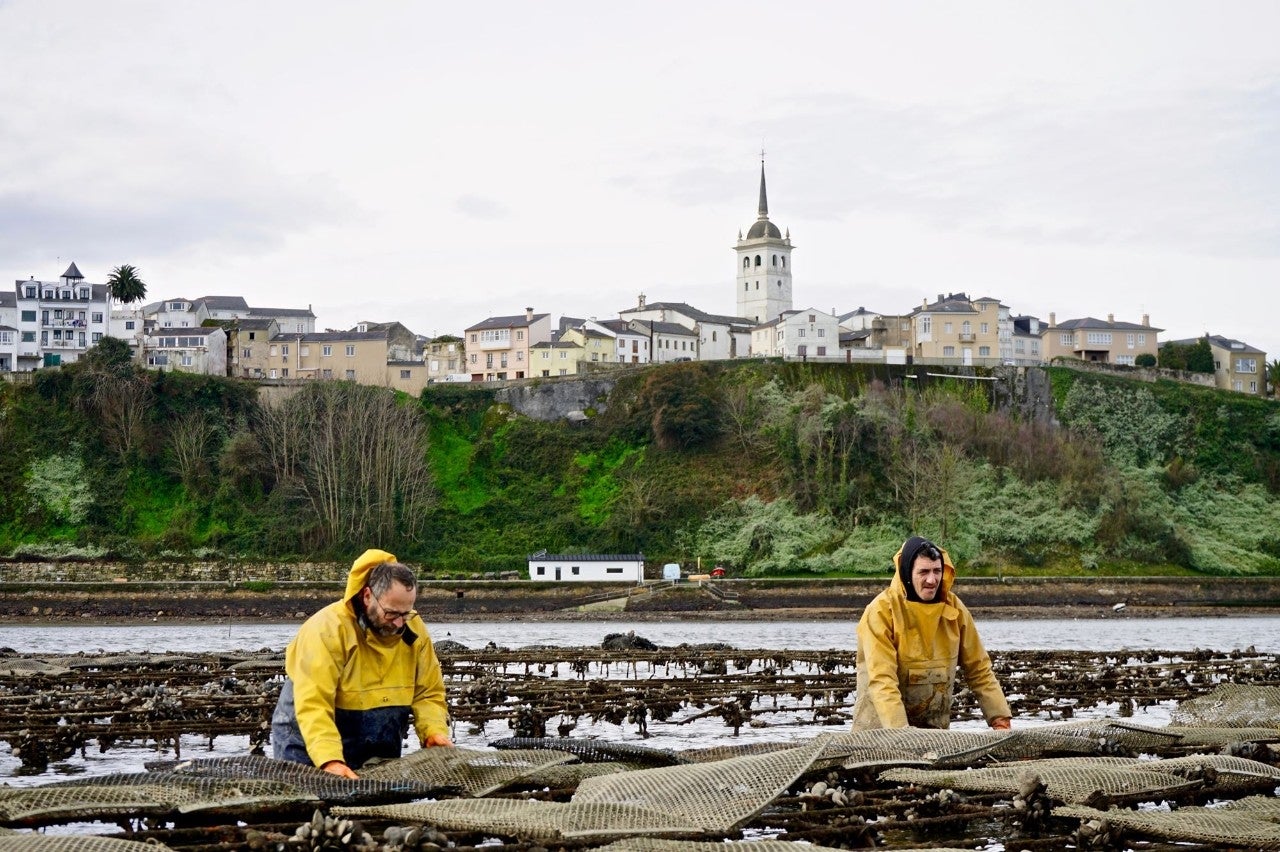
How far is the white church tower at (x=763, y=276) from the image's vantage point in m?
137

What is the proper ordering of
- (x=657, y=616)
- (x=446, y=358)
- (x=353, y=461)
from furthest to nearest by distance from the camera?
(x=446, y=358), (x=353, y=461), (x=657, y=616)

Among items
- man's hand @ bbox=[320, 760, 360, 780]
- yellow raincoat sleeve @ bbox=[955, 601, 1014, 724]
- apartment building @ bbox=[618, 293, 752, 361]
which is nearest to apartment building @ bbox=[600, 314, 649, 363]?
apartment building @ bbox=[618, 293, 752, 361]

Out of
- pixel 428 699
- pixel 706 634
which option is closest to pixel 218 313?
pixel 706 634

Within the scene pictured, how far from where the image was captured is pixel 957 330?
113 m

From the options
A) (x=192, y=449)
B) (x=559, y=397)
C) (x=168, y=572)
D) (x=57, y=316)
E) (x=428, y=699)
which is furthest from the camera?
(x=57, y=316)

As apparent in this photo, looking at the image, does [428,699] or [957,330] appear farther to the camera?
[957,330]

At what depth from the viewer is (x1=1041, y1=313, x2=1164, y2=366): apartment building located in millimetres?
121938

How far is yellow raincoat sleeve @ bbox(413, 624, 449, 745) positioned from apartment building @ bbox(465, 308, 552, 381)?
99761mm

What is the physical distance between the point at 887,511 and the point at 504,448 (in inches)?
940

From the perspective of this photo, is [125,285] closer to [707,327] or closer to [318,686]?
[707,327]

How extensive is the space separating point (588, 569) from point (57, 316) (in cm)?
5977

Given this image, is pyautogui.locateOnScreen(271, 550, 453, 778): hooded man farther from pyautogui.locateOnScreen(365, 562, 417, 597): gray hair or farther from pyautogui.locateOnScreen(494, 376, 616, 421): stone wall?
pyautogui.locateOnScreen(494, 376, 616, 421): stone wall

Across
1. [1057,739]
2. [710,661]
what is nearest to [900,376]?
[710,661]

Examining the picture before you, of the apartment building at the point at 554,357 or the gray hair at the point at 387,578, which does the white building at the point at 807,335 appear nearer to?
the apartment building at the point at 554,357
